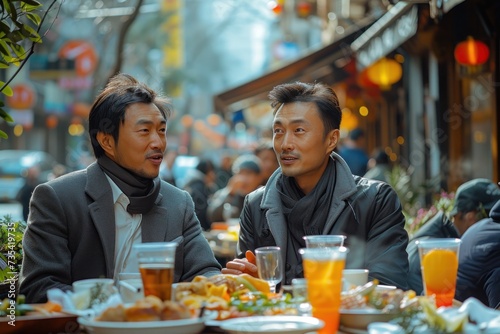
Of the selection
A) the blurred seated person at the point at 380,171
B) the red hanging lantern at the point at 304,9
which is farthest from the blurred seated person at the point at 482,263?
the red hanging lantern at the point at 304,9

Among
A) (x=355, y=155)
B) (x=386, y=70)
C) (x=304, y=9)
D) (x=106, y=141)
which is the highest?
(x=304, y=9)

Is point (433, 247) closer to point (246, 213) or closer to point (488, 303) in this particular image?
point (246, 213)

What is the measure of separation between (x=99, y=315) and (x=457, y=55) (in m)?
9.03

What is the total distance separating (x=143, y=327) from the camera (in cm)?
277

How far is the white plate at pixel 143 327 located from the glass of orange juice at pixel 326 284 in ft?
1.32

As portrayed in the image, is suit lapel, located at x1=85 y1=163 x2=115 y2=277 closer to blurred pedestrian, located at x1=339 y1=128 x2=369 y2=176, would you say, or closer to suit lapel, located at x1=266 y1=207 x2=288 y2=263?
suit lapel, located at x1=266 y1=207 x2=288 y2=263

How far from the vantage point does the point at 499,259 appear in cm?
555

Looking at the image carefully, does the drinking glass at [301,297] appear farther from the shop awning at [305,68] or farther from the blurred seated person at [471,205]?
the shop awning at [305,68]

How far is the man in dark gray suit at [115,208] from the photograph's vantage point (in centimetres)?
440

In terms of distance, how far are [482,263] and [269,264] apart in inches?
91.6

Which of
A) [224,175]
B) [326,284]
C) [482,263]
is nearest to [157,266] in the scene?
[326,284]

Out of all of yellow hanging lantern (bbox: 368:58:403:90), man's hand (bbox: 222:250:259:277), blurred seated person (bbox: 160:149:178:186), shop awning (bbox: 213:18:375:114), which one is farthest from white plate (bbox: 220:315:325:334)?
shop awning (bbox: 213:18:375:114)

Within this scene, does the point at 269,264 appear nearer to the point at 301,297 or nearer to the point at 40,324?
the point at 301,297

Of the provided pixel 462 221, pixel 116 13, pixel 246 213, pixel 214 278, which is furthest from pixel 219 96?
pixel 214 278
